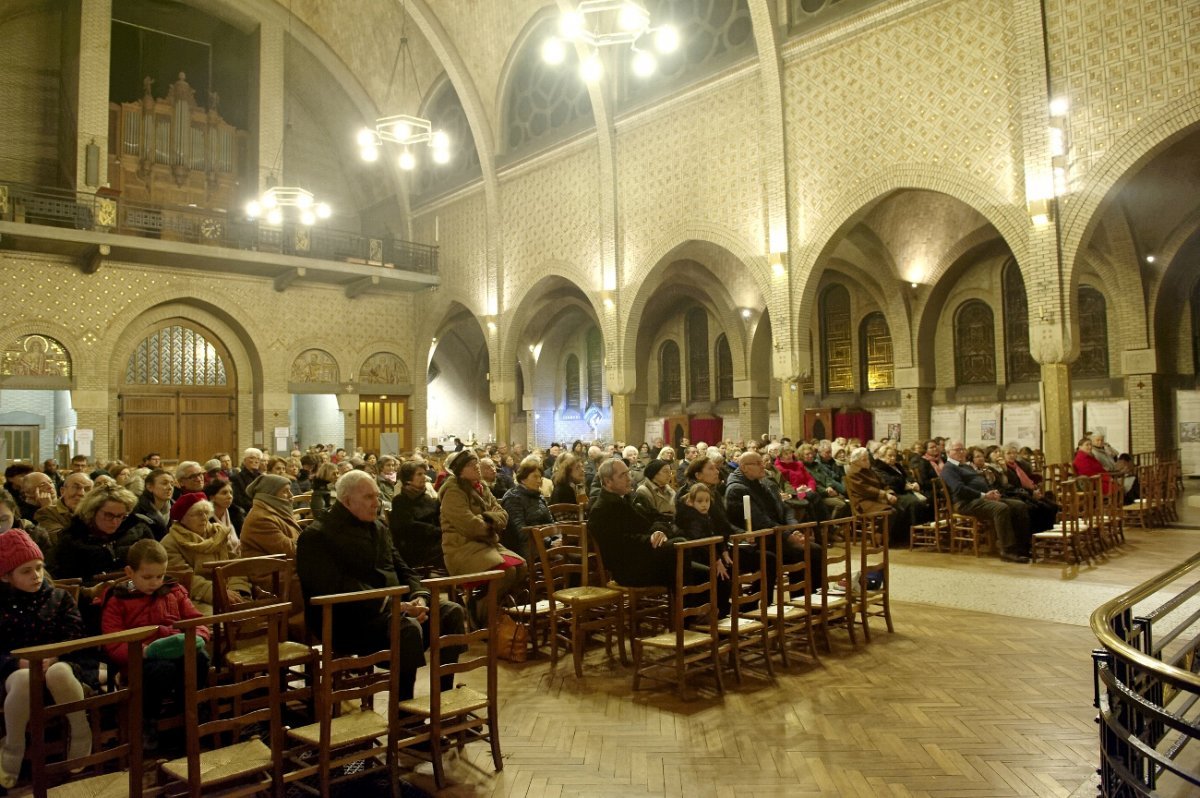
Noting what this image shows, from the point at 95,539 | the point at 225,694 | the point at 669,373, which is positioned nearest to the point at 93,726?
the point at 225,694

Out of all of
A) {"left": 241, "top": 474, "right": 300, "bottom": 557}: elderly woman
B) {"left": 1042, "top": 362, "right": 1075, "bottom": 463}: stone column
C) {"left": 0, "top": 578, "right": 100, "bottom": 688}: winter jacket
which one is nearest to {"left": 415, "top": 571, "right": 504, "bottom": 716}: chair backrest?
{"left": 0, "top": 578, "right": 100, "bottom": 688}: winter jacket

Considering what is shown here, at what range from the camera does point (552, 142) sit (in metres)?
16.8

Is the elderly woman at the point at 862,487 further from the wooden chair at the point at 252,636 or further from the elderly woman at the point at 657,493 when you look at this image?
the wooden chair at the point at 252,636

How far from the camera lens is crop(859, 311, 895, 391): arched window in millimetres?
17703

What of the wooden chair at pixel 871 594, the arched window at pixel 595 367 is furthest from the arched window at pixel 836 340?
the wooden chair at pixel 871 594

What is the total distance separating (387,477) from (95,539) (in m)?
3.96

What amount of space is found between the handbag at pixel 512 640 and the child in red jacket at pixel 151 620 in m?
2.09

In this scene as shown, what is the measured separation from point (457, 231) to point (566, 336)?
15.5 feet

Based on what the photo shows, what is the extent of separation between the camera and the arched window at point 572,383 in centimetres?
2272

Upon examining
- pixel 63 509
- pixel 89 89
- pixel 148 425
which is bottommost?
pixel 63 509

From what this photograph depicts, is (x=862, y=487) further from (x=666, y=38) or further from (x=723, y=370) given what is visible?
(x=723, y=370)

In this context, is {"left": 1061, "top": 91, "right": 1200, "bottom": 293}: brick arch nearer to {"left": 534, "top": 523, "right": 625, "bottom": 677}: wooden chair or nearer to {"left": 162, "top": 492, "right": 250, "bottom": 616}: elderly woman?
{"left": 534, "top": 523, "right": 625, "bottom": 677}: wooden chair

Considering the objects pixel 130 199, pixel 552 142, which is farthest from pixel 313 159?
pixel 552 142

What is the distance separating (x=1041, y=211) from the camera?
32.7ft
